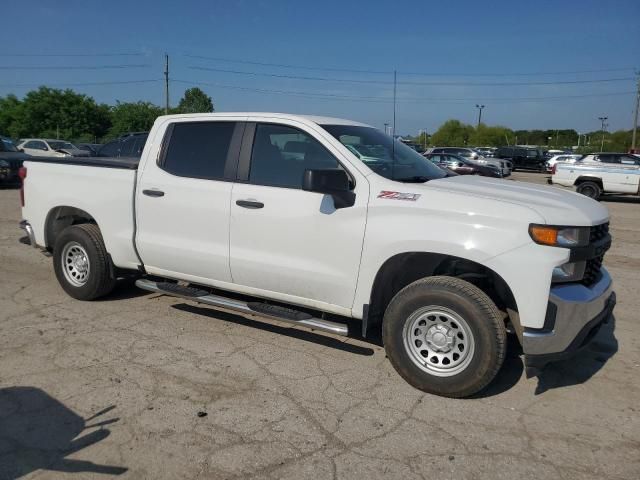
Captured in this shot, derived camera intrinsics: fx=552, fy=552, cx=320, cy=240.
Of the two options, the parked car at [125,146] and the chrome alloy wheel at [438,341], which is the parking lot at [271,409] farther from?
the parked car at [125,146]

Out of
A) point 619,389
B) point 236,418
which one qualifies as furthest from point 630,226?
point 236,418

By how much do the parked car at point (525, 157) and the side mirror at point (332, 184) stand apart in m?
40.7

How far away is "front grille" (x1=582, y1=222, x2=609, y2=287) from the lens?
3768 mm

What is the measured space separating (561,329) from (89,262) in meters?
4.41

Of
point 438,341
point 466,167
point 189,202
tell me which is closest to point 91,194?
point 189,202

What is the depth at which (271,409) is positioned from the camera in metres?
3.64

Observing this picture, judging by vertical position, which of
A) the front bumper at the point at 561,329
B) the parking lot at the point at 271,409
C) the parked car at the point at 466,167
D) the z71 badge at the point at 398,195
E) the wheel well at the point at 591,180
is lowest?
the parking lot at the point at 271,409

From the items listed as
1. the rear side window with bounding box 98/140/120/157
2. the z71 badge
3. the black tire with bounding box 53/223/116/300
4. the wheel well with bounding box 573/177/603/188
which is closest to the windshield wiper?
the z71 badge

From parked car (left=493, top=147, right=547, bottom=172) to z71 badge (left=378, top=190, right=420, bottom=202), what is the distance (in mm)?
40669

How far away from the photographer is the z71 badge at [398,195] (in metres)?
3.89

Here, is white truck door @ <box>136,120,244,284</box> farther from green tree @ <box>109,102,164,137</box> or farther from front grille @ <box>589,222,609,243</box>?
green tree @ <box>109,102,164,137</box>

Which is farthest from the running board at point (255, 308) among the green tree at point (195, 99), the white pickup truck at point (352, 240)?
the green tree at point (195, 99)

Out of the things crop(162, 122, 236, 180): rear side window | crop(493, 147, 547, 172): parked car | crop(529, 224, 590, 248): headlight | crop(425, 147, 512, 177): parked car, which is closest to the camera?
crop(529, 224, 590, 248): headlight

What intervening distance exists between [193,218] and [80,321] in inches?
61.6
